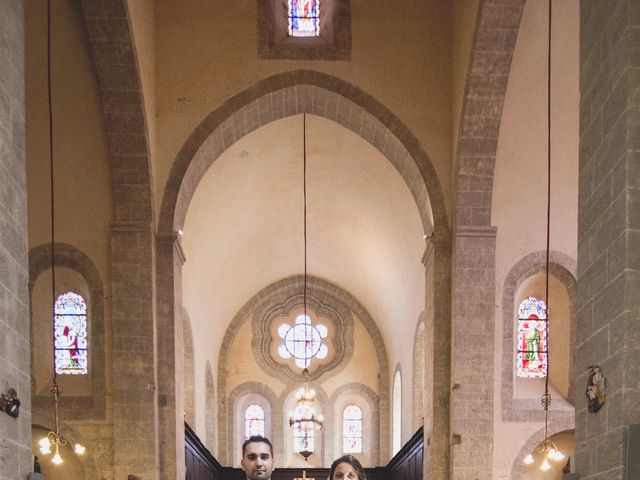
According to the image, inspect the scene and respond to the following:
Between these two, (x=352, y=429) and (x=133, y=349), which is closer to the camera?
(x=133, y=349)

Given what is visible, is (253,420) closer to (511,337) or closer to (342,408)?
(342,408)

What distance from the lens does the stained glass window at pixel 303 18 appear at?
14.5 metres

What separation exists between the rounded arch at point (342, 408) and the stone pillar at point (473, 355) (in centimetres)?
1151

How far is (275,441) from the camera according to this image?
24719 millimetres

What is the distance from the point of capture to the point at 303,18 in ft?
47.8

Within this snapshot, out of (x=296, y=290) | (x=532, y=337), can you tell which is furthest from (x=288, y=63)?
(x=296, y=290)

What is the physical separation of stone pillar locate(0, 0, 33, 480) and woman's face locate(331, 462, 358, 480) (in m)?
2.19

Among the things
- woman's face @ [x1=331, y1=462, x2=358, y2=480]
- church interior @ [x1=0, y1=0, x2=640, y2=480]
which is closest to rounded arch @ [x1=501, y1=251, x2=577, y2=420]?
church interior @ [x1=0, y1=0, x2=640, y2=480]

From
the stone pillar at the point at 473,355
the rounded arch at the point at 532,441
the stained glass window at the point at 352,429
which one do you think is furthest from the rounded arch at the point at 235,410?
the stone pillar at the point at 473,355

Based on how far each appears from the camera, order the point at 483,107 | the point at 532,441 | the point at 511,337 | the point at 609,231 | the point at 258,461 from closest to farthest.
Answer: the point at 258,461
the point at 609,231
the point at 483,107
the point at 532,441
the point at 511,337

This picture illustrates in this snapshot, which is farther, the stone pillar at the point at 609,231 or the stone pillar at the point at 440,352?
the stone pillar at the point at 440,352

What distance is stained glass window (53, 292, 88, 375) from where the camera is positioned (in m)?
14.3

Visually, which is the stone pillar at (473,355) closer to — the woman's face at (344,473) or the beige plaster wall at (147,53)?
the beige plaster wall at (147,53)

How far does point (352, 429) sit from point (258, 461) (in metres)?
20.9
